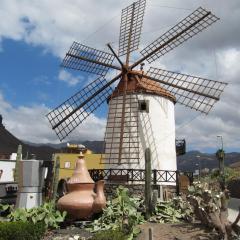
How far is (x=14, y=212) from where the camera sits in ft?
51.8

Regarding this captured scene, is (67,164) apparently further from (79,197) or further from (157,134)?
(79,197)

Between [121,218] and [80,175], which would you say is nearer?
[121,218]

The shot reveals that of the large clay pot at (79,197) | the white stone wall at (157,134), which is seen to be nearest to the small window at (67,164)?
the white stone wall at (157,134)

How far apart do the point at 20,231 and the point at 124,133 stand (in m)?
12.1

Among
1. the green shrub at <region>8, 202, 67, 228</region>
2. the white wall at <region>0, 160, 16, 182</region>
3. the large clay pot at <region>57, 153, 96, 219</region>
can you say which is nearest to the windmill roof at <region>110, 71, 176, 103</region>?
the large clay pot at <region>57, 153, 96, 219</region>

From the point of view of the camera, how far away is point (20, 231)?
13172 mm

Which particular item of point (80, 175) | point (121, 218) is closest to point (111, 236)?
point (121, 218)

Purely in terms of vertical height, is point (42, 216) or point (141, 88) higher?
point (141, 88)

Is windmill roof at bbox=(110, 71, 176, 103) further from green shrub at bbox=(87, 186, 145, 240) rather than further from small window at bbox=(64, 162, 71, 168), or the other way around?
small window at bbox=(64, 162, 71, 168)

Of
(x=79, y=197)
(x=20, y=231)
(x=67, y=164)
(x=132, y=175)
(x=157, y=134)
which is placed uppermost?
(x=67, y=164)

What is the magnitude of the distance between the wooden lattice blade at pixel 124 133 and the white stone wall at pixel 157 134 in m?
0.24

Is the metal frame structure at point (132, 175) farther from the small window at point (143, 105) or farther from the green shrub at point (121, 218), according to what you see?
the green shrub at point (121, 218)

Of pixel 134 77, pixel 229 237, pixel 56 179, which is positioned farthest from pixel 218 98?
pixel 229 237

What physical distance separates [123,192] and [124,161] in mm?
7283
